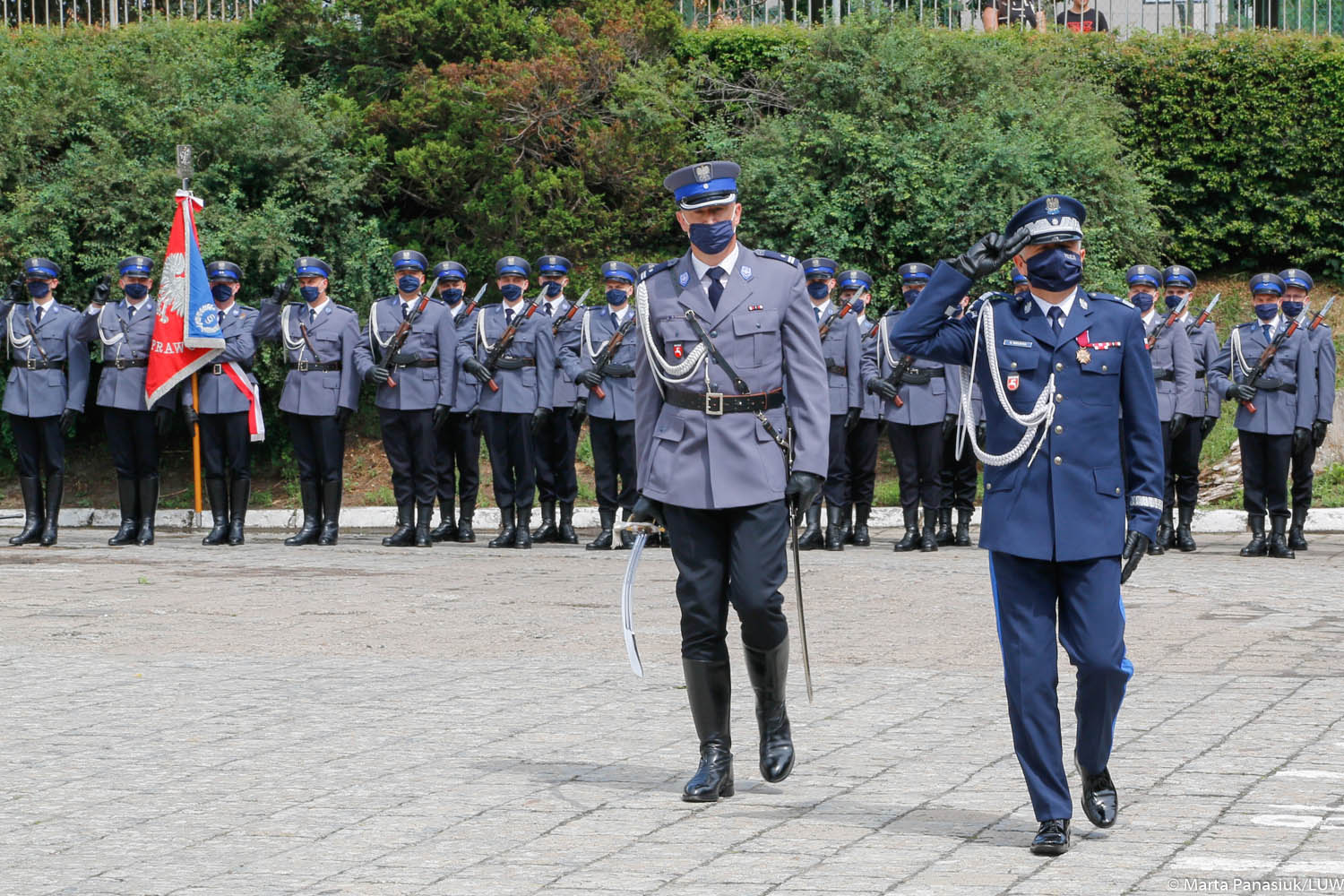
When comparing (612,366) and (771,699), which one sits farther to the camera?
(612,366)

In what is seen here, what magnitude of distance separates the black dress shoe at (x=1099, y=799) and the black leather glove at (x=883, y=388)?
28.8ft

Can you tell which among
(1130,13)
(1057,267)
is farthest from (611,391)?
(1130,13)

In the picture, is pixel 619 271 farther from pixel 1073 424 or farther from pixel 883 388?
pixel 1073 424

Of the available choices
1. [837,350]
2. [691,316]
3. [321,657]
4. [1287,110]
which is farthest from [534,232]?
[691,316]

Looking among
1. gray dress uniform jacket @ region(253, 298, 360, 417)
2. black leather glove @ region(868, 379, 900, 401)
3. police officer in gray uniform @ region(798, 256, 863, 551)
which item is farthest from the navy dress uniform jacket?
gray dress uniform jacket @ region(253, 298, 360, 417)

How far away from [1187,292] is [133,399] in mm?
8749

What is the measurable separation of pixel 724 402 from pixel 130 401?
974 centimetres

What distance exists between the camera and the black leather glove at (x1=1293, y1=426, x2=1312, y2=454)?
548 inches

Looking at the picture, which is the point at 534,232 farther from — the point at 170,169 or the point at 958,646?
the point at 958,646

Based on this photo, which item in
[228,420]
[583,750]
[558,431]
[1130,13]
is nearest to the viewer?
[583,750]

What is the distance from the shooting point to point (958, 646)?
366 inches

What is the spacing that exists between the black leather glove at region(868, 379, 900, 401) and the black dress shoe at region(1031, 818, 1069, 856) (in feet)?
29.8

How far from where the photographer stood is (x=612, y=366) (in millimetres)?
14719

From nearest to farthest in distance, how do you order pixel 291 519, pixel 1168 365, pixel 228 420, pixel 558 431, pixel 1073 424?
pixel 1073 424, pixel 1168 365, pixel 228 420, pixel 558 431, pixel 291 519
